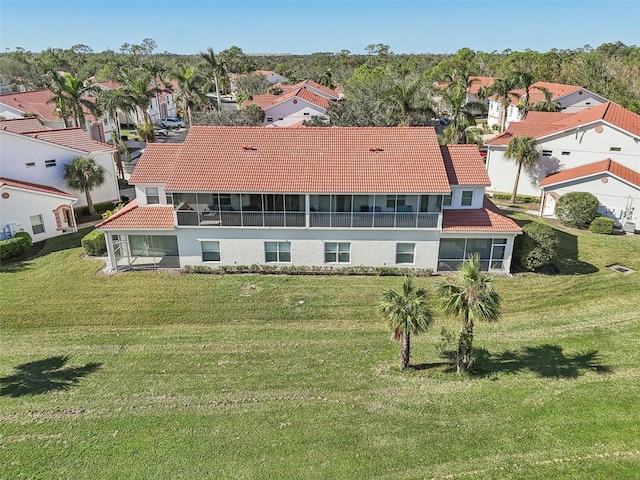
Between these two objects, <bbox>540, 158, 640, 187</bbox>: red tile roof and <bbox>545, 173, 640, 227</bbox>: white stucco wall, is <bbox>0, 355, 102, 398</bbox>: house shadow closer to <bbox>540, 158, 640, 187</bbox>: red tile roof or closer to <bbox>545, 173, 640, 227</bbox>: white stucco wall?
<bbox>540, 158, 640, 187</bbox>: red tile roof

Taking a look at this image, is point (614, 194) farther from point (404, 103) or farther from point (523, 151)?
point (404, 103)

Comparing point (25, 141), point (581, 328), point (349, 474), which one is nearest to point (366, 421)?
point (349, 474)

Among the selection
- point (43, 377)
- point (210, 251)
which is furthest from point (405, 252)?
point (43, 377)

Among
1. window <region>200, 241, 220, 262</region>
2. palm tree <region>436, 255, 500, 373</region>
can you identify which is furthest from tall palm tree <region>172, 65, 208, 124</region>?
palm tree <region>436, 255, 500, 373</region>

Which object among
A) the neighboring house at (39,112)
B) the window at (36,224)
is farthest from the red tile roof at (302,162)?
the neighboring house at (39,112)

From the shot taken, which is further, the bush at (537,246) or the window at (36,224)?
the window at (36,224)

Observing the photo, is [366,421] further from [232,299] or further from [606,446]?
[232,299]

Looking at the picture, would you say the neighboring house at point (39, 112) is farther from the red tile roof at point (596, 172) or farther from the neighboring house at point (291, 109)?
the red tile roof at point (596, 172)
